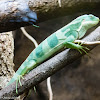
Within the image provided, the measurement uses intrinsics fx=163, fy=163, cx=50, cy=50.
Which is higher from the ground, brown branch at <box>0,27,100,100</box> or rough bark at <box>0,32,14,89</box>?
brown branch at <box>0,27,100,100</box>

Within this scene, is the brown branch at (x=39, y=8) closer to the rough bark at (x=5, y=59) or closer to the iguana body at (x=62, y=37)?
the iguana body at (x=62, y=37)

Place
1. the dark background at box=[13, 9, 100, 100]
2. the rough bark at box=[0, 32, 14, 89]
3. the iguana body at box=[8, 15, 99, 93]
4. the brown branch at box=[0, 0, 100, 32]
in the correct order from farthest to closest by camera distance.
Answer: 1. the dark background at box=[13, 9, 100, 100]
2. the rough bark at box=[0, 32, 14, 89]
3. the iguana body at box=[8, 15, 99, 93]
4. the brown branch at box=[0, 0, 100, 32]

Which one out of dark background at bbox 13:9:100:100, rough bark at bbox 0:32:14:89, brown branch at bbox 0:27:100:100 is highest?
brown branch at bbox 0:27:100:100

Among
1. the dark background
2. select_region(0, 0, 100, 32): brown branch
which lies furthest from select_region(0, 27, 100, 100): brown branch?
the dark background

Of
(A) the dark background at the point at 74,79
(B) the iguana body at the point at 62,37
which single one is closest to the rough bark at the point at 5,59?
(B) the iguana body at the point at 62,37

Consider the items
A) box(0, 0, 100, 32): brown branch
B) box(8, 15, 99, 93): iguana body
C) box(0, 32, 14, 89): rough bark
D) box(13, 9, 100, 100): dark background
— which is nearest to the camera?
box(0, 0, 100, 32): brown branch

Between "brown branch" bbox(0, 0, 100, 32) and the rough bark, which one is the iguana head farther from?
the rough bark

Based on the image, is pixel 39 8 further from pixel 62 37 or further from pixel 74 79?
pixel 74 79

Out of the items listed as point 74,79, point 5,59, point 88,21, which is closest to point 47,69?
point 88,21

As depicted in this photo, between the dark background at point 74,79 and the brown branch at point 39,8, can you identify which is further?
the dark background at point 74,79

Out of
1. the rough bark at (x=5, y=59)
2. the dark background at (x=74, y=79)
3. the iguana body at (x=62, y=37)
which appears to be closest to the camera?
the iguana body at (x=62, y=37)
